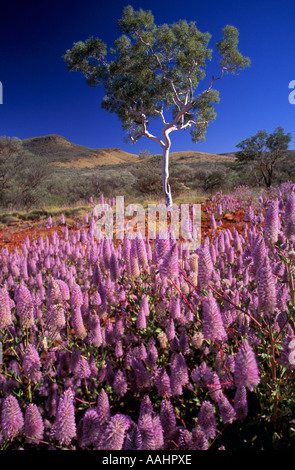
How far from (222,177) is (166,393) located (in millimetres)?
31227

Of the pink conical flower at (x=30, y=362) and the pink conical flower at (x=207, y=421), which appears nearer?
the pink conical flower at (x=207, y=421)

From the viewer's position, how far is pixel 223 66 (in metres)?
17.4

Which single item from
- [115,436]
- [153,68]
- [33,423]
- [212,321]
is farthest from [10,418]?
[153,68]

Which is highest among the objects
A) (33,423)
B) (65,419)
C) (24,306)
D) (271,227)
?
(271,227)

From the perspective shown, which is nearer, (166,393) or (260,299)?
(260,299)

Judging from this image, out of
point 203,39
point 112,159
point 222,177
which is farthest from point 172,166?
point 112,159

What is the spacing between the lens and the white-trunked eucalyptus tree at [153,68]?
17.0 metres

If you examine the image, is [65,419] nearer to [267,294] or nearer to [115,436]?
[115,436]

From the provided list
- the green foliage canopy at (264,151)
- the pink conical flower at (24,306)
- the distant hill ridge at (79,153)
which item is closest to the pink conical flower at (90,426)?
the pink conical flower at (24,306)

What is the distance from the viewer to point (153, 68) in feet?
58.6

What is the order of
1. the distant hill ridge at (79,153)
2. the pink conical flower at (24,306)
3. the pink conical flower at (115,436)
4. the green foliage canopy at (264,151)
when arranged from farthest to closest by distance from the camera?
the distant hill ridge at (79,153) → the green foliage canopy at (264,151) → the pink conical flower at (24,306) → the pink conical flower at (115,436)

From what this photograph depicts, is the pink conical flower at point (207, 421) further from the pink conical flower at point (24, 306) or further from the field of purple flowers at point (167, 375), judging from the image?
the pink conical flower at point (24, 306)

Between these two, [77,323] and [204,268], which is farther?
[77,323]
